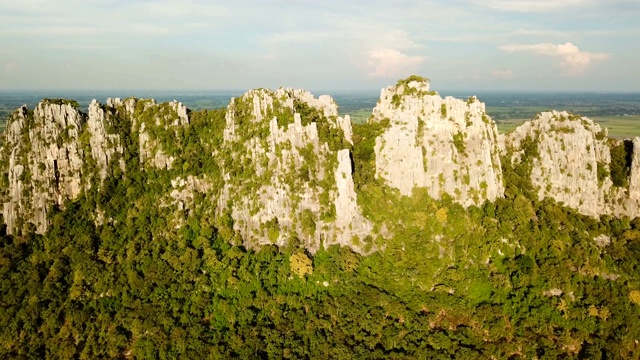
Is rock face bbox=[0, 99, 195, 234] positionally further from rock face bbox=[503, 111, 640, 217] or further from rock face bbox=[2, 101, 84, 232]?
rock face bbox=[503, 111, 640, 217]

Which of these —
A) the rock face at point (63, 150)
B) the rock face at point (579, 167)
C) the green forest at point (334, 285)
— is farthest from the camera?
the rock face at point (579, 167)

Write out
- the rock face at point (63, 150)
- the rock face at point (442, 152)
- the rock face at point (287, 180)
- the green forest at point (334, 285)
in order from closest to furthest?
the green forest at point (334, 285)
the rock face at point (442, 152)
the rock face at point (287, 180)
the rock face at point (63, 150)

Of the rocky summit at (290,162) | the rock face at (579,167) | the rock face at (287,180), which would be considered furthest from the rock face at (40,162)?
A: the rock face at (579,167)

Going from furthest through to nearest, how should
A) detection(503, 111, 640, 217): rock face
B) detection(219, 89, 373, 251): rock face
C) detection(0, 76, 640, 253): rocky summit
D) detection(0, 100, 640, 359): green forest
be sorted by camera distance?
detection(503, 111, 640, 217): rock face, detection(219, 89, 373, 251): rock face, detection(0, 76, 640, 253): rocky summit, detection(0, 100, 640, 359): green forest

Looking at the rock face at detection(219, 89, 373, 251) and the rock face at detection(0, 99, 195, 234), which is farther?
the rock face at detection(0, 99, 195, 234)

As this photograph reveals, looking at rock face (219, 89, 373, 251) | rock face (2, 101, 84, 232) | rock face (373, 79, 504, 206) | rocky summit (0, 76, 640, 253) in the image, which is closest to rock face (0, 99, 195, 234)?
rock face (2, 101, 84, 232)

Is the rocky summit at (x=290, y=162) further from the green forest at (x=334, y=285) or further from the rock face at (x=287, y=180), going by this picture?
the green forest at (x=334, y=285)

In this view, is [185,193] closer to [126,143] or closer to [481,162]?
[126,143]
